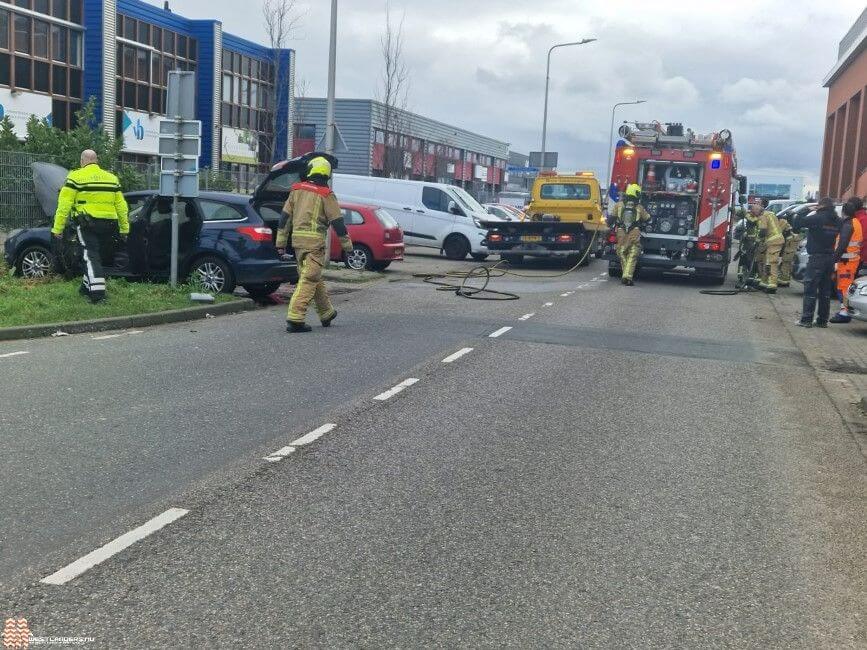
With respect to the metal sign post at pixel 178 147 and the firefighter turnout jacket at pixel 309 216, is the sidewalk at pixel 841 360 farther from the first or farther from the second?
the metal sign post at pixel 178 147

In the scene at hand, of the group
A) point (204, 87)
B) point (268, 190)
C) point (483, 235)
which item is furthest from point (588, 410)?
point (204, 87)

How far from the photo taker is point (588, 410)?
796cm

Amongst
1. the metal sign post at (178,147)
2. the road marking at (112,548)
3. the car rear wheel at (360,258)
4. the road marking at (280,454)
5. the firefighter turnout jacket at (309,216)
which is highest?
the metal sign post at (178,147)

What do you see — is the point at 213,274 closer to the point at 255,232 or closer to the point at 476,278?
the point at 255,232

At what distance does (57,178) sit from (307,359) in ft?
30.8

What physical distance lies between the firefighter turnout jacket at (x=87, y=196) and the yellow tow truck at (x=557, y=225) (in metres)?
13.5

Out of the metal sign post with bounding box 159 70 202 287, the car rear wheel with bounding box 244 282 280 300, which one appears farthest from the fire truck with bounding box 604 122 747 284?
the metal sign post with bounding box 159 70 202 287

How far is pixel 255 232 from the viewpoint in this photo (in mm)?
14195

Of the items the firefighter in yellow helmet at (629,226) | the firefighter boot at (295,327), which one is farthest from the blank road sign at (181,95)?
the firefighter in yellow helmet at (629,226)

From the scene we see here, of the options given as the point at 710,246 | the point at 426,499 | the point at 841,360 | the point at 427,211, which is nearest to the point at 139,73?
the point at 427,211

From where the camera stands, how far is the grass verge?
37.9ft

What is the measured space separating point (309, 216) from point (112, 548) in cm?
757

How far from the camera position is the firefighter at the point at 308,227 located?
11.6 m

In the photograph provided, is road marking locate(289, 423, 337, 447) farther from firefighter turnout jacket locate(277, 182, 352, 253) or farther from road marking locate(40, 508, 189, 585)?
firefighter turnout jacket locate(277, 182, 352, 253)
